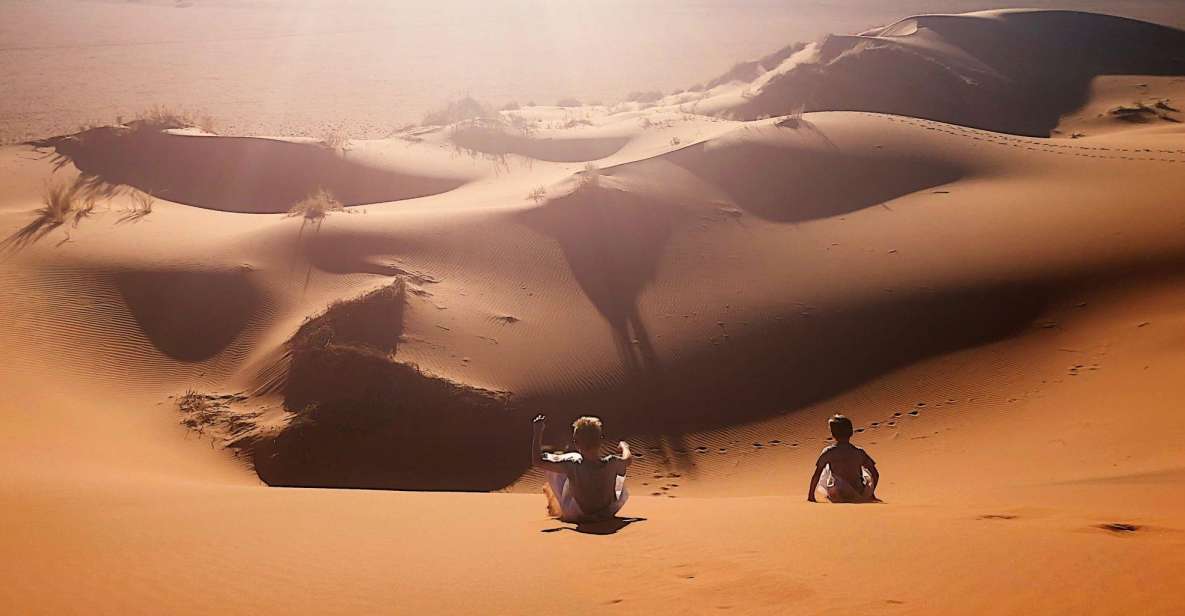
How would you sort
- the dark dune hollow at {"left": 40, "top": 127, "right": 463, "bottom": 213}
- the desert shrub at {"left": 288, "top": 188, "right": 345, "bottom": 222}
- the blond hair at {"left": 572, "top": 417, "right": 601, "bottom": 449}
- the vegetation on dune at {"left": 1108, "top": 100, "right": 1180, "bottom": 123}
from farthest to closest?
the vegetation on dune at {"left": 1108, "top": 100, "right": 1180, "bottom": 123} → the dark dune hollow at {"left": 40, "top": 127, "right": 463, "bottom": 213} → the desert shrub at {"left": 288, "top": 188, "right": 345, "bottom": 222} → the blond hair at {"left": 572, "top": 417, "right": 601, "bottom": 449}

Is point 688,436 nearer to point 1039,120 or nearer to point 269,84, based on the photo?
point 1039,120

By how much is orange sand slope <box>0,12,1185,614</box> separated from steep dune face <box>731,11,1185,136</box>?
10747 millimetres

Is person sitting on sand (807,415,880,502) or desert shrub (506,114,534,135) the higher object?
desert shrub (506,114,534,135)

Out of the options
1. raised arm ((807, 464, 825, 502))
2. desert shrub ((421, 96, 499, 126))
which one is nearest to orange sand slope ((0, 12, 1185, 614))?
raised arm ((807, 464, 825, 502))

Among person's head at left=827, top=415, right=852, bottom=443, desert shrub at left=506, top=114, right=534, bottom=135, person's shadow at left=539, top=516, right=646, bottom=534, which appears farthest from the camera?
desert shrub at left=506, top=114, right=534, bottom=135

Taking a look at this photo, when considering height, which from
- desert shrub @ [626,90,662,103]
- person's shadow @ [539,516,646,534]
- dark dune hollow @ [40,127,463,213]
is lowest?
person's shadow @ [539,516,646,534]

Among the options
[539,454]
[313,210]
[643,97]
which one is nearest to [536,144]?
[313,210]

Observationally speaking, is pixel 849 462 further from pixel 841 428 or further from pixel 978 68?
pixel 978 68

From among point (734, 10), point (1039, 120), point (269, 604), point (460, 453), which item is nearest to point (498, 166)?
point (460, 453)

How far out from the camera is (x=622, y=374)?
10.7m

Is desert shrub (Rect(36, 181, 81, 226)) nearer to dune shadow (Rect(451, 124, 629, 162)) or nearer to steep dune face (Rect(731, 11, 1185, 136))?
dune shadow (Rect(451, 124, 629, 162))

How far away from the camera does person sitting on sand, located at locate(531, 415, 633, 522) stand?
5.21m

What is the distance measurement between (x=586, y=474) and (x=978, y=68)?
36.4 m

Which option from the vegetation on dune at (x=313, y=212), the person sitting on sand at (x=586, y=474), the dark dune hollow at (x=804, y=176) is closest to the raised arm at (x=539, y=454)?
the person sitting on sand at (x=586, y=474)
